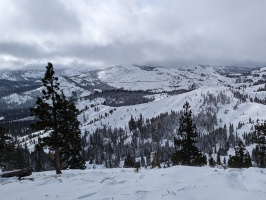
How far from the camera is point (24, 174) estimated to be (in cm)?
2289

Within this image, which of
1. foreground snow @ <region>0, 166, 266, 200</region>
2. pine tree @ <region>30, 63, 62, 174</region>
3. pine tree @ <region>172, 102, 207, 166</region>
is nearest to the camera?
foreground snow @ <region>0, 166, 266, 200</region>

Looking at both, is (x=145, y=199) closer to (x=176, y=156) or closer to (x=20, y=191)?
(x=20, y=191)

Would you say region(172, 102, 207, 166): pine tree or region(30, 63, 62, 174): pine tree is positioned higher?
region(30, 63, 62, 174): pine tree

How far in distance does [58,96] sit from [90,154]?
17270 cm

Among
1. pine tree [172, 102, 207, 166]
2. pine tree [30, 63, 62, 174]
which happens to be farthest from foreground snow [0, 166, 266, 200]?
pine tree [172, 102, 207, 166]

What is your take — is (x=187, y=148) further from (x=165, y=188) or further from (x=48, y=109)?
→ (x=165, y=188)

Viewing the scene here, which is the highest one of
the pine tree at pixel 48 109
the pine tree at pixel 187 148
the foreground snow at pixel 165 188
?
the pine tree at pixel 48 109

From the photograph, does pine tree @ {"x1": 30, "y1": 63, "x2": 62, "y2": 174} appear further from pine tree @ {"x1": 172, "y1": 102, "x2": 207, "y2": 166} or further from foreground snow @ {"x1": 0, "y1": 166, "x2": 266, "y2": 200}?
pine tree @ {"x1": 172, "y1": 102, "x2": 207, "y2": 166}


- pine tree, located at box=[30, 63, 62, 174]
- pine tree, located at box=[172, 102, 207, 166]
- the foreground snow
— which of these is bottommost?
pine tree, located at box=[172, 102, 207, 166]

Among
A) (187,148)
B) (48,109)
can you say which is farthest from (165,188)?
(187,148)

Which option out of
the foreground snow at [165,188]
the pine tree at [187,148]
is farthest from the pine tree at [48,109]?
the pine tree at [187,148]

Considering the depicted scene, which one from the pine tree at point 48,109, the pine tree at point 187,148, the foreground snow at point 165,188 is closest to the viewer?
the foreground snow at point 165,188

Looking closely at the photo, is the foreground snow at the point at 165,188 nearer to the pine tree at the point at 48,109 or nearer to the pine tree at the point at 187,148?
the pine tree at the point at 48,109

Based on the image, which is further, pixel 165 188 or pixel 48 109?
pixel 48 109
